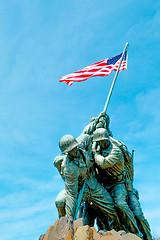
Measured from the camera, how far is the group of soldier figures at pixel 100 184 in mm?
5598

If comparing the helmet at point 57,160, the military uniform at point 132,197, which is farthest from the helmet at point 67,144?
the military uniform at point 132,197

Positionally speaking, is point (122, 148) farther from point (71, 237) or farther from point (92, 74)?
point (71, 237)

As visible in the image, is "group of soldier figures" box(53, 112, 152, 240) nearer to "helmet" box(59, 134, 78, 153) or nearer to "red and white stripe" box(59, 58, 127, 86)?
"helmet" box(59, 134, 78, 153)

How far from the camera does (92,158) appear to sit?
6.45 meters

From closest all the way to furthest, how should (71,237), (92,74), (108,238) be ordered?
(71,237)
(108,238)
(92,74)

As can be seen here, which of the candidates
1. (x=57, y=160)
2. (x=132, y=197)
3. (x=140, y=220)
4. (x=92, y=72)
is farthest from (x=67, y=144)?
(x=92, y=72)

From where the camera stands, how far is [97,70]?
9.53 meters

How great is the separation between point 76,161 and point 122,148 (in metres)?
1.70

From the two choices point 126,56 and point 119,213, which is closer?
point 119,213

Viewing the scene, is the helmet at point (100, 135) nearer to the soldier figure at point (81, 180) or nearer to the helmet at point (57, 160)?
the soldier figure at point (81, 180)

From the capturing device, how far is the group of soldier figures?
560cm

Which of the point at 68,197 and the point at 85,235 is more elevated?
the point at 68,197

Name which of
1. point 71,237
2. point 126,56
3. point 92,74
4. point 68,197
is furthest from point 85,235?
point 126,56

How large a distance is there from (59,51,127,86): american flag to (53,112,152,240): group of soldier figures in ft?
8.08
